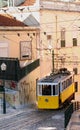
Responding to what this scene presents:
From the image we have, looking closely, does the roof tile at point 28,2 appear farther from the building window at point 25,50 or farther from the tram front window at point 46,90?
the tram front window at point 46,90

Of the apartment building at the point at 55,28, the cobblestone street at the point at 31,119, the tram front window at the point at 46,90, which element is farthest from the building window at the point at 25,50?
the tram front window at the point at 46,90

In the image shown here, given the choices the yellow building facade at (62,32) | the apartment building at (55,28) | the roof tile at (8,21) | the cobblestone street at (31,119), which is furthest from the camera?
the yellow building facade at (62,32)

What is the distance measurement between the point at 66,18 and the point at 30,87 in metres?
9.62

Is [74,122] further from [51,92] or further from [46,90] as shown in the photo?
[46,90]

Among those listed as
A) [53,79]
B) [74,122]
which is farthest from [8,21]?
[74,122]

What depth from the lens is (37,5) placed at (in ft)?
141

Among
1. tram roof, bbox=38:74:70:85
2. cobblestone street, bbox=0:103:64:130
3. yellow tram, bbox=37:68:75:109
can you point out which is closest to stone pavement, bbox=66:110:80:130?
cobblestone street, bbox=0:103:64:130

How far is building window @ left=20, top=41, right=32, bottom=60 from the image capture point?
41584mm

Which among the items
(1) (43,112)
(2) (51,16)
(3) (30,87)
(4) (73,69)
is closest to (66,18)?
(2) (51,16)

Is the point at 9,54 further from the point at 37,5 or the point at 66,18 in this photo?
the point at 66,18

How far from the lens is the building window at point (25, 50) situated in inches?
1637

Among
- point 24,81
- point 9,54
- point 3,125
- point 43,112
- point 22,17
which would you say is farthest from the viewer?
point 22,17

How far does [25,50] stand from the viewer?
41.8m

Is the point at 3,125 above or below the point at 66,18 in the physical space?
below
